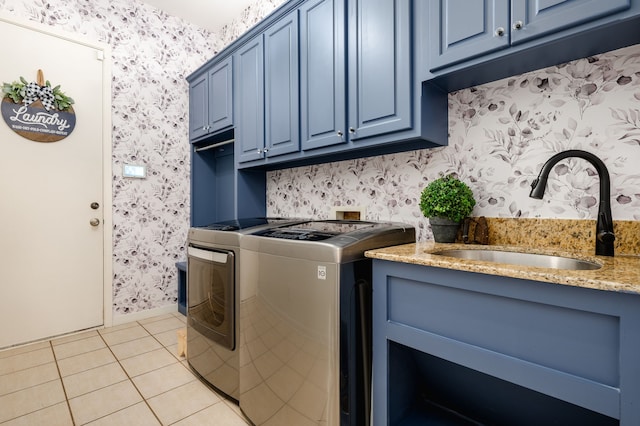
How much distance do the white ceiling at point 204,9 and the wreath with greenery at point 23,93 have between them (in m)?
1.15

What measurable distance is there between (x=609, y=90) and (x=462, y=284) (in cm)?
97

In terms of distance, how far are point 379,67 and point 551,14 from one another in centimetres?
67

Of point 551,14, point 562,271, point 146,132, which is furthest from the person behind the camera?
point 146,132

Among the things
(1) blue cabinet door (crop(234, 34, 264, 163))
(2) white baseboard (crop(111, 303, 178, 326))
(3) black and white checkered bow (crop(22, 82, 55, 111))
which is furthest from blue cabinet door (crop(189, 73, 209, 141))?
(2) white baseboard (crop(111, 303, 178, 326))

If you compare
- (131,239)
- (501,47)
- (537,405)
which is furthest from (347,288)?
(131,239)

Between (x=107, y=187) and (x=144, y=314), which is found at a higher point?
(x=107, y=187)

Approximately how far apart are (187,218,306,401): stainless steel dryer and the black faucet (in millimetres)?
1254

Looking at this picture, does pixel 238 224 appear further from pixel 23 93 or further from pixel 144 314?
pixel 23 93

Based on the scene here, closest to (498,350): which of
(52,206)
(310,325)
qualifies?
(310,325)

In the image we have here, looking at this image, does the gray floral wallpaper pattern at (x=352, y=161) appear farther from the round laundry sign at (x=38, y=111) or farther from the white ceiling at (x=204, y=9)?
the round laundry sign at (x=38, y=111)

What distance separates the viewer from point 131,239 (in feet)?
9.48

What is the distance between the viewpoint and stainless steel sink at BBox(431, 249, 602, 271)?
1116 mm

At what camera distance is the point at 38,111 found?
7.91 feet

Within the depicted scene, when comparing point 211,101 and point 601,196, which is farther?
point 211,101
